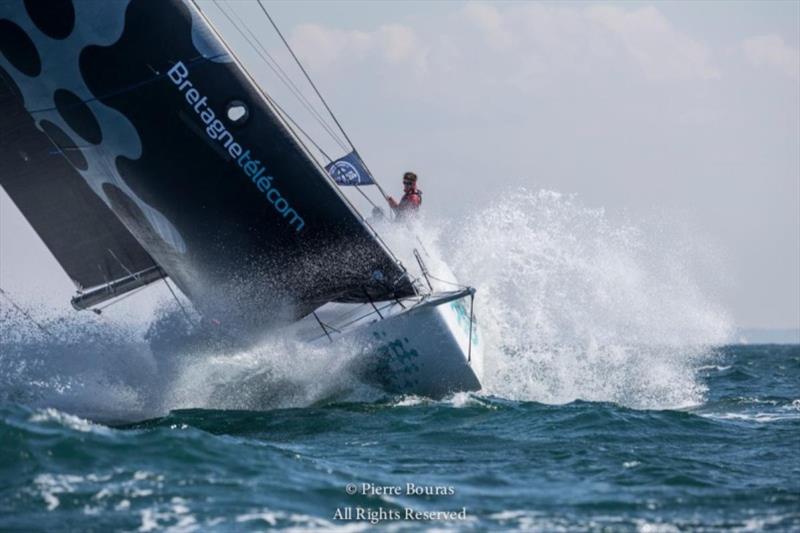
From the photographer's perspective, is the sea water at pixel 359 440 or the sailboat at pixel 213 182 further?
the sailboat at pixel 213 182

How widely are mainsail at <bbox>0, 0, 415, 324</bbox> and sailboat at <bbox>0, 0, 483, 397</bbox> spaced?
1 cm

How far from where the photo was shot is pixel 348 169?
10.5 m

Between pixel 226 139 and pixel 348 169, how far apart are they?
1.41 m

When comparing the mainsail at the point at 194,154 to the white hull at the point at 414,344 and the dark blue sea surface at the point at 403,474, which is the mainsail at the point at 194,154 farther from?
the dark blue sea surface at the point at 403,474

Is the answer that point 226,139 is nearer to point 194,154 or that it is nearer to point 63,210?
point 194,154

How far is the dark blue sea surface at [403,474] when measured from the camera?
541cm

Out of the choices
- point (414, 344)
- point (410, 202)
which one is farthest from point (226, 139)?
point (410, 202)

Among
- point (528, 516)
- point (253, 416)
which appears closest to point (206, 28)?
point (253, 416)

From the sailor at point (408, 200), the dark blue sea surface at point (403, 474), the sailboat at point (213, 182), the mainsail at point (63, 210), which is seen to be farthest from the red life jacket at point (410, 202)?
the dark blue sea surface at point (403, 474)

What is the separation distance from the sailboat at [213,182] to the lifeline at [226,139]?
0.01 meters

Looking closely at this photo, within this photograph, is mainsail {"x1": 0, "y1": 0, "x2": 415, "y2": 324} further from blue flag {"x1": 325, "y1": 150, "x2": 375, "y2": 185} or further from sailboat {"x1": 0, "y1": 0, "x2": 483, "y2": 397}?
blue flag {"x1": 325, "y1": 150, "x2": 375, "y2": 185}

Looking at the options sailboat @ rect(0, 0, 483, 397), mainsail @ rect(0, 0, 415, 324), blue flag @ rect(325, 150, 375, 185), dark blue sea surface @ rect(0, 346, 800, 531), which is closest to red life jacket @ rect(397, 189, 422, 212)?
sailboat @ rect(0, 0, 483, 397)

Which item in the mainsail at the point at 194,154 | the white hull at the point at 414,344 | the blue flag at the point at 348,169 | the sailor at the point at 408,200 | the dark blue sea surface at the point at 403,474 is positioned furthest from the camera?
the sailor at the point at 408,200

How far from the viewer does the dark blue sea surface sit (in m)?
5.41
